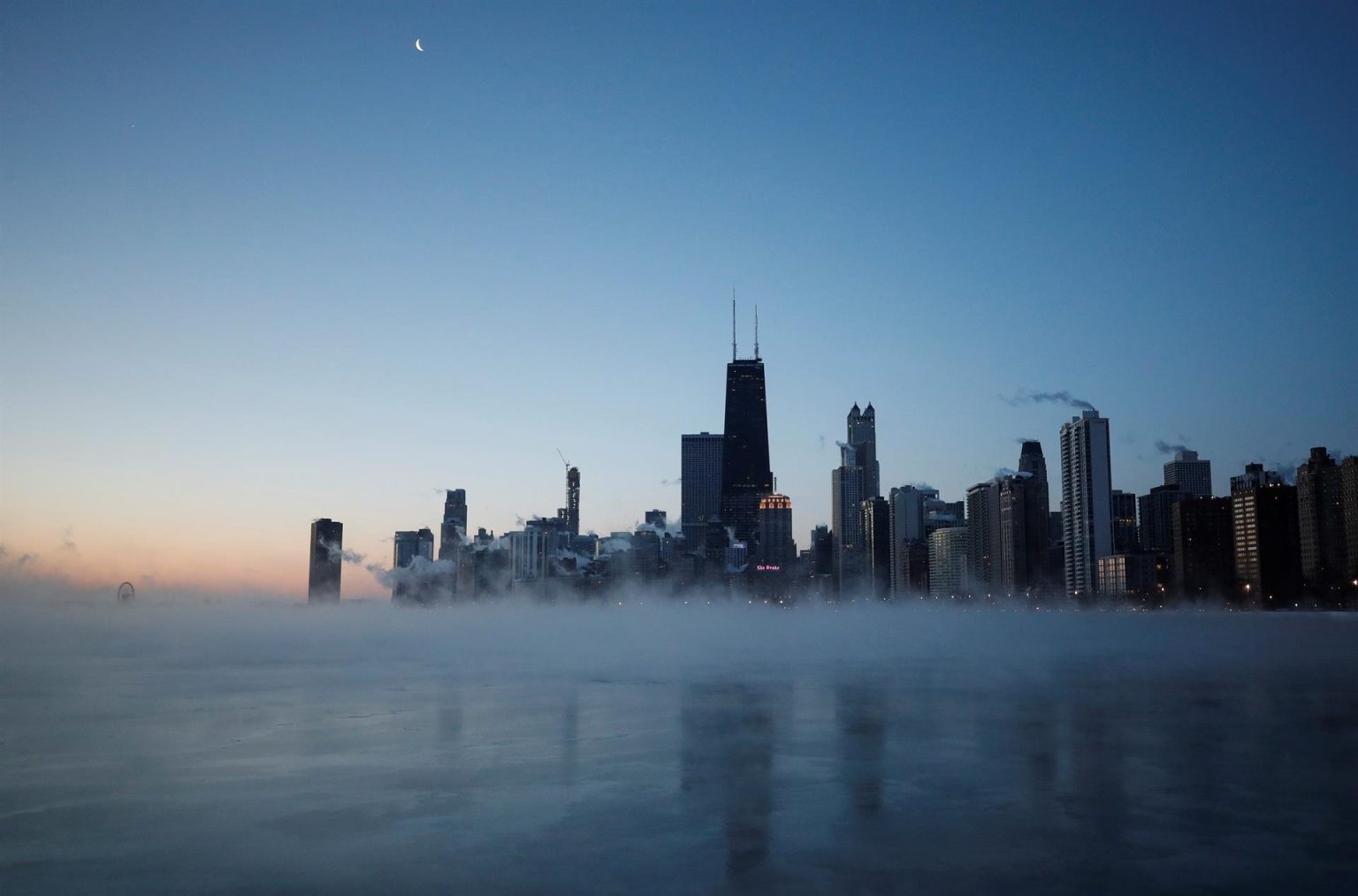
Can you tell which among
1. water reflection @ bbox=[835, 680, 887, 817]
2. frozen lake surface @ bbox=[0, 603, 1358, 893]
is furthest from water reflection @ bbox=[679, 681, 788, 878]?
water reflection @ bbox=[835, 680, 887, 817]

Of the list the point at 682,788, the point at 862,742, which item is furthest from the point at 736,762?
the point at 862,742

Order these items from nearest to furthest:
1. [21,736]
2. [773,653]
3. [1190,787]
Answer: [1190,787] < [21,736] < [773,653]

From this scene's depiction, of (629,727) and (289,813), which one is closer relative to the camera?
(289,813)

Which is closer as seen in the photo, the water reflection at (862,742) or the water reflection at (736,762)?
the water reflection at (736,762)

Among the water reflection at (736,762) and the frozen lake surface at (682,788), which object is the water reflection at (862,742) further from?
the water reflection at (736,762)

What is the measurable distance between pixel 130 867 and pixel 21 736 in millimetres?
24095

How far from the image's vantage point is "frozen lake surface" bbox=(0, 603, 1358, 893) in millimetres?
19406

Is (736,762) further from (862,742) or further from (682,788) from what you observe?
(862,742)

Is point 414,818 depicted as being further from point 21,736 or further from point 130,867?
point 21,736

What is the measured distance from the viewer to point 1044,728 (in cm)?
3994

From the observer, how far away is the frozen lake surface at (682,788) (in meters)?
A: 19.4

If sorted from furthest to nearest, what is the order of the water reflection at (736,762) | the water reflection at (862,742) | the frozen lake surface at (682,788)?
the water reflection at (862,742), the water reflection at (736,762), the frozen lake surface at (682,788)

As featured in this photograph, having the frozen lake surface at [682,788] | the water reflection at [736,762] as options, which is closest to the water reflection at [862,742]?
the frozen lake surface at [682,788]

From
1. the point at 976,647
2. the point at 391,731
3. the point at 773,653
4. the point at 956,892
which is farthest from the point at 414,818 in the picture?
the point at 976,647
